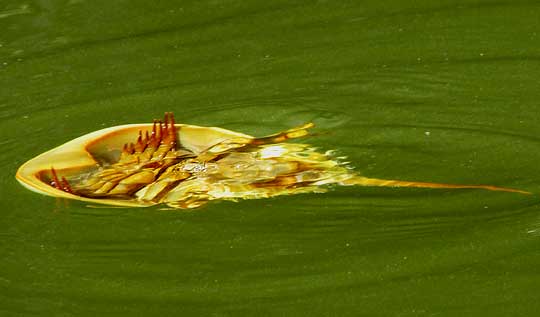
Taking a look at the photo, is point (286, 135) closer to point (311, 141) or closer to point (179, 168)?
point (311, 141)

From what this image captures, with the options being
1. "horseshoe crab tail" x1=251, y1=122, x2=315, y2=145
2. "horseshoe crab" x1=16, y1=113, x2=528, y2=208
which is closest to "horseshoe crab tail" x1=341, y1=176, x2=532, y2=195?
"horseshoe crab" x1=16, y1=113, x2=528, y2=208

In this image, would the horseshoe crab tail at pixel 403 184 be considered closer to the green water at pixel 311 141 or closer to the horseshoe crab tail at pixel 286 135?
the green water at pixel 311 141

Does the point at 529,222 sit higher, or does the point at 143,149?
the point at 143,149

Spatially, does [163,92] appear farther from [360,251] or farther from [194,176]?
[360,251]

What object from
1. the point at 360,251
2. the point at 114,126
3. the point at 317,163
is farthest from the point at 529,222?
the point at 114,126

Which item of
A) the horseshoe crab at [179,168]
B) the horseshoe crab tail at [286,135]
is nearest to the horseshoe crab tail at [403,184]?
the horseshoe crab at [179,168]

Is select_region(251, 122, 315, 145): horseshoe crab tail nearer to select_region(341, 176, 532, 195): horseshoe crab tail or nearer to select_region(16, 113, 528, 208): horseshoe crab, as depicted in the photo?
select_region(16, 113, 528, 208): horseshoe crab
